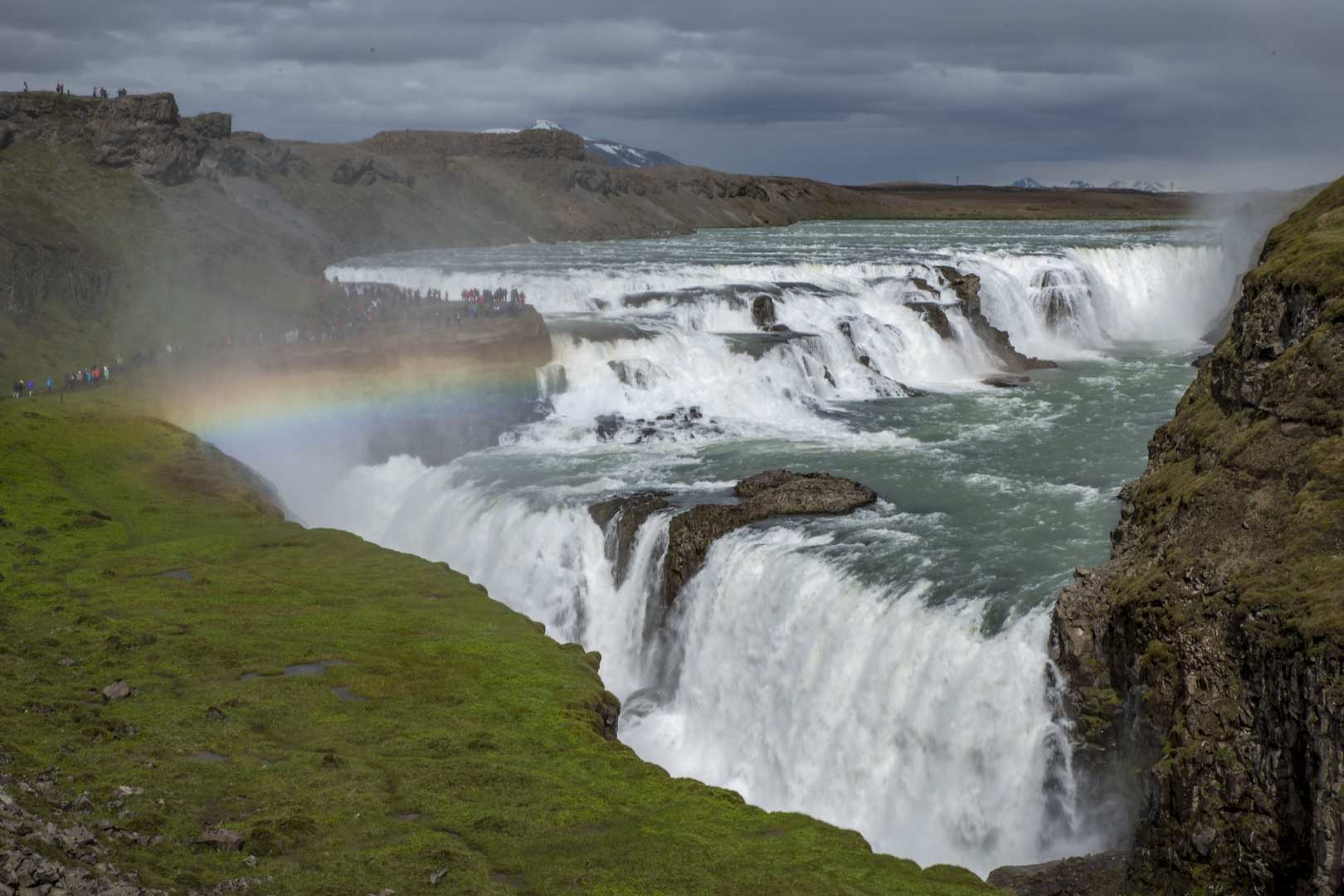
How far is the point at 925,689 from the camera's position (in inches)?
818

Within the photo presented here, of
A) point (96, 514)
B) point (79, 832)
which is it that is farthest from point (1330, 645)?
point (96, 514)

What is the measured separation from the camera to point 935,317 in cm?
5859

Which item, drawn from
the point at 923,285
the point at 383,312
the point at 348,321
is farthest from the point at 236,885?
the point at 923,285

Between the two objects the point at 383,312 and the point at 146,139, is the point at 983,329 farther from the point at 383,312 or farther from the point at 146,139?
the point at 146,139

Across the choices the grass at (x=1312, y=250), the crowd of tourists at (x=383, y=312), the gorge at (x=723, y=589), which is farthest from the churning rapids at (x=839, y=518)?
the grass at (x=1312, y=250)

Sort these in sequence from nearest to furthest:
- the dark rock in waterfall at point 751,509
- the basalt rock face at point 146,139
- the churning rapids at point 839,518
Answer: the churning rapids at point 839,518 → the dark rock in waterfall at point 751,509 → the basalt rock face at point 146,139

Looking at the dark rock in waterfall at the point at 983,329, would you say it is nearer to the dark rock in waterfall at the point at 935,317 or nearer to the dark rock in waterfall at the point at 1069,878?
the dark rock in waterfall at the point at 935,317

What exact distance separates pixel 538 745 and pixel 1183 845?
1043 centimetres

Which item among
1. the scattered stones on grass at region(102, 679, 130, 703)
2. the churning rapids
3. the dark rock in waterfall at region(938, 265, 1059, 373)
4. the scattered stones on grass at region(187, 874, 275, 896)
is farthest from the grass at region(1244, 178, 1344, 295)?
the dark rock in waterfall at region(938, 265, 1059, 373)

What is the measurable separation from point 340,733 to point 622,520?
12.8 meters

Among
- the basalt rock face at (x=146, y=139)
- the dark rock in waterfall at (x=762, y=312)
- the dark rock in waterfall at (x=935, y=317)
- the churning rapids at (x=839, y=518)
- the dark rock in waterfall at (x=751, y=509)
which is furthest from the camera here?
the basalt rock face at (x=146, y=139)

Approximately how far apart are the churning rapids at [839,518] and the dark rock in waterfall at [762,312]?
1.09 m

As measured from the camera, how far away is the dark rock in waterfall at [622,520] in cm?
3002

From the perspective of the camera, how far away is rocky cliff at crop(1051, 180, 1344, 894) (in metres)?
13.5
